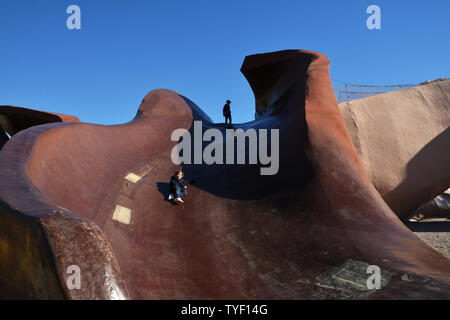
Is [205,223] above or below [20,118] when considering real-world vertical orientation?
below

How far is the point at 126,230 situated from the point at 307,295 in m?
2.49

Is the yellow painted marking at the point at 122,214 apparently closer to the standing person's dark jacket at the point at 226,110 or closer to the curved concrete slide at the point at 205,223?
the curved concrete slide at the point at 205,223

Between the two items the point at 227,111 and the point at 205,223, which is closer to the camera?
the point at 205,223

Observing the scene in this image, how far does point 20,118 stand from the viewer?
1405 cm

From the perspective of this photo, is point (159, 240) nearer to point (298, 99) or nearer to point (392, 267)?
point (392, 267)

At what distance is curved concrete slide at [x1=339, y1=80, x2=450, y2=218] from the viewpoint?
984cm

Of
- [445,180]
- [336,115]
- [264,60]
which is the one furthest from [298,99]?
[445,180]

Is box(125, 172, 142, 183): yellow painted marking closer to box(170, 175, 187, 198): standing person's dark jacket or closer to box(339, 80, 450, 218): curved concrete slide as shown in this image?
box(170, 175, 187, 198): standing person's dark jacket

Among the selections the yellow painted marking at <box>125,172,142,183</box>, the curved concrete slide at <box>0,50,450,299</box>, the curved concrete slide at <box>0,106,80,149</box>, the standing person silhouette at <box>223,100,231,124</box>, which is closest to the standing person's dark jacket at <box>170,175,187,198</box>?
the curved concrete slide at <box>0,50,450,299</box>

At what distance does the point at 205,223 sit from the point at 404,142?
28.7ft

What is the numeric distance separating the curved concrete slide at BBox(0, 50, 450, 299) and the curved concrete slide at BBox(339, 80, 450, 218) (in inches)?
178

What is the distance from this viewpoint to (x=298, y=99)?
6.69 meters

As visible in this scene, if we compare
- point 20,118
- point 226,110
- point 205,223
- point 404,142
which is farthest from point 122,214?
point 20,118

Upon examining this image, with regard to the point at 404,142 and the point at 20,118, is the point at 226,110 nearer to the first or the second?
the point at 404,142
